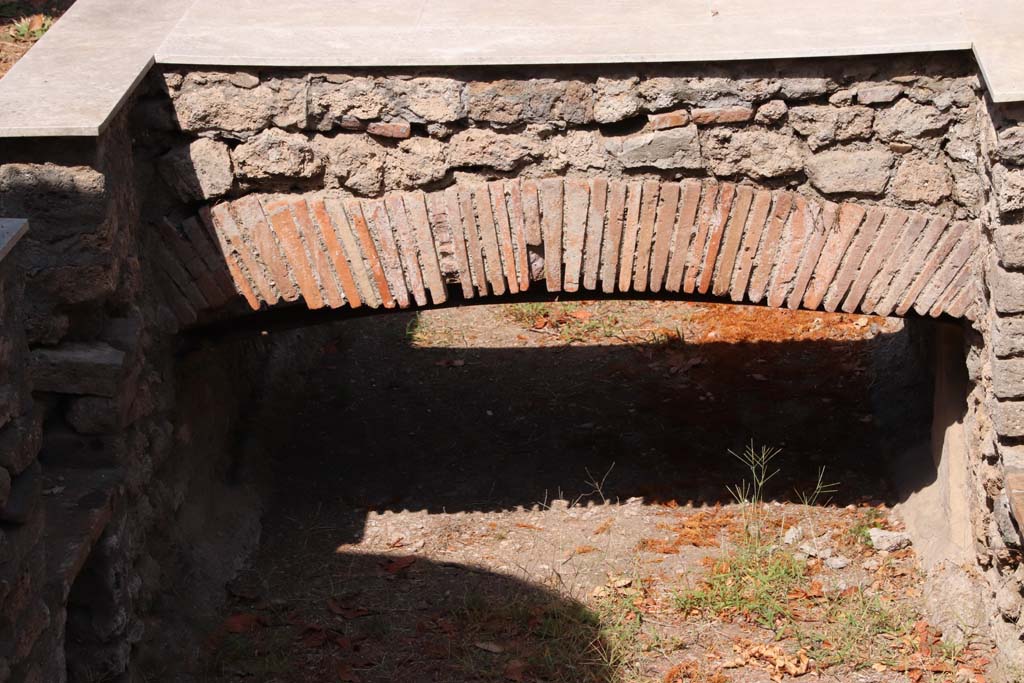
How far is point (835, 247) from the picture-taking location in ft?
13.2

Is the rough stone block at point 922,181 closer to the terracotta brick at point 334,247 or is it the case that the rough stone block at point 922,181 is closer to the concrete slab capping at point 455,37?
the concrete slab capping at point 455,37

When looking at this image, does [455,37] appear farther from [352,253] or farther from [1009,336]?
[1009,336]

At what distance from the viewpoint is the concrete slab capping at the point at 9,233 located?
276 cm

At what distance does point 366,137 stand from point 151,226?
787mm

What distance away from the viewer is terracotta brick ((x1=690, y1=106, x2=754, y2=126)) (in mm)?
3936

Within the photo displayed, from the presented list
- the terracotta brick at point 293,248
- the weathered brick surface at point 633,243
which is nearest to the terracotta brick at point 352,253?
the weathered brick surface at point 633,243

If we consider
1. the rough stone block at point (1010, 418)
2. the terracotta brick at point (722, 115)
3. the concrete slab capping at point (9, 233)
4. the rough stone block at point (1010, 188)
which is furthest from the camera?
the terracotta brick at point (722, 115)

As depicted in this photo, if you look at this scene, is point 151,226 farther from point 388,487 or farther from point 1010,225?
point 1010,225

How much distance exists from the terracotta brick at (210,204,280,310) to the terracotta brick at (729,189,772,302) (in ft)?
5.14

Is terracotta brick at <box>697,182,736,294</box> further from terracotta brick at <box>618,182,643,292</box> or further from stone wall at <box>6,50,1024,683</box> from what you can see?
terracotta brick at <box>618,182,643,292</box>

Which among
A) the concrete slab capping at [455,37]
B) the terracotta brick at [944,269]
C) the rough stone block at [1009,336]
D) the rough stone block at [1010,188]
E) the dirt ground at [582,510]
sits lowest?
the dirt ground at [582,510]

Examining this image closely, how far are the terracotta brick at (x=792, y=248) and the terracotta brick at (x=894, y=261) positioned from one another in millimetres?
262

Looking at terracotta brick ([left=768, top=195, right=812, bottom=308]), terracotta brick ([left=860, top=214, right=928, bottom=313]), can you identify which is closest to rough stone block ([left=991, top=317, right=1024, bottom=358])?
terracotta brick ([left=860, top=214, right=928, bottom=313])

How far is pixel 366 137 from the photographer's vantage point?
404 cm
